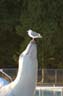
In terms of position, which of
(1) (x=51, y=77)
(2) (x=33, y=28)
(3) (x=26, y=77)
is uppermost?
(2) (x=33, y=28)

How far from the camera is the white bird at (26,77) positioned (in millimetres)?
3016

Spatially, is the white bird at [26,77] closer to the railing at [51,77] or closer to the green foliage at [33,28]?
the railing at [51,77]

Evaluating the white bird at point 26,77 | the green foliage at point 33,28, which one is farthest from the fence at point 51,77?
the white bird at point 26,77

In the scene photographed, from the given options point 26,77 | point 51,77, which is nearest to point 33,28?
point 51,77

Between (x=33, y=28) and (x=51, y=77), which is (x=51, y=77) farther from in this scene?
(x=33, y=28)

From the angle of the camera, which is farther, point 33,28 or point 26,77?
point 33,28

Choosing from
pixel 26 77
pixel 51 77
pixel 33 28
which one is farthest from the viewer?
pixel 33 28

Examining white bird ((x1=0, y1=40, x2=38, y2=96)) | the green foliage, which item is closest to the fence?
the green foliage

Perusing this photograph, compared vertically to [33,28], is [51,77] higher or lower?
lower

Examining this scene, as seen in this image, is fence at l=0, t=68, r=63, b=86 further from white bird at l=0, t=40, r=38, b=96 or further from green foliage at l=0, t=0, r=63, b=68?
white bird at l=0, t=40, r=38, b=96

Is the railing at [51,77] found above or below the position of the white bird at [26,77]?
above

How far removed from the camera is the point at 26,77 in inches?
119

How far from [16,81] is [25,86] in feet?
0.33

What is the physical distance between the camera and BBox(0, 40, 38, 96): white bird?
3.02m
